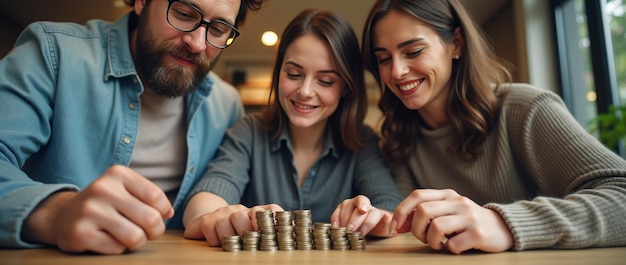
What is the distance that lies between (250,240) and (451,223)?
1.11 ft

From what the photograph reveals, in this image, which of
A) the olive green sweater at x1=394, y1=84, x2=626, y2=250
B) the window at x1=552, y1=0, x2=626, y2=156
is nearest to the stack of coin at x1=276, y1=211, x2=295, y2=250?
the olive green sweater at x1=394, y1=84, x2=626, y2=250

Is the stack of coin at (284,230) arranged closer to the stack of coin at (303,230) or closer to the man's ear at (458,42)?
the stack of coin at (303,230)

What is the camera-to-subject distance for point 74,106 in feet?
3.68

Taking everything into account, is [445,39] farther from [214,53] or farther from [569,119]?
[214,53]

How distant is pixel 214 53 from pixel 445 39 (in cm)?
69

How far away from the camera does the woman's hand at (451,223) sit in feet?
2.26

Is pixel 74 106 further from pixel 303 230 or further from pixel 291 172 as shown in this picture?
pixel 303 230

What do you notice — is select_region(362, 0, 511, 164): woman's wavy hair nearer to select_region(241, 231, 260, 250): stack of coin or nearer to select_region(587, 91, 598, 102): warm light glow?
select_region(241, 231, 260, 250): stack of coin

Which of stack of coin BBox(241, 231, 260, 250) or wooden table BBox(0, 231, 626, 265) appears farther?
stack of coin BBox(241, 231, 260, 250)

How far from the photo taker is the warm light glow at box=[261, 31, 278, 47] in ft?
4.14

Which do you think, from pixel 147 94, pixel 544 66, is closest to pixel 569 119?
pixel 147 94

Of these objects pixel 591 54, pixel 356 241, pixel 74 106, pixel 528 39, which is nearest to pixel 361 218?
pixel 356 241

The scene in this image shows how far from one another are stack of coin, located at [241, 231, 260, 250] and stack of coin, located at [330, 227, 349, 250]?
0.13 metres

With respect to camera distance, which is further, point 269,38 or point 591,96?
point 591,96
